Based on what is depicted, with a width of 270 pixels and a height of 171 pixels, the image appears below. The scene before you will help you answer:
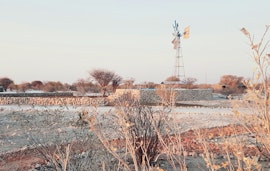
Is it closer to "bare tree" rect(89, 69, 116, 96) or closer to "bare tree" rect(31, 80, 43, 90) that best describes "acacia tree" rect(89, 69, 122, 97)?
"bare tree" rect(89, 69, 116, 96)

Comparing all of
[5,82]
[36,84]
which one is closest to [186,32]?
[36,84]

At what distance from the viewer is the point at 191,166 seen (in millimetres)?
6102

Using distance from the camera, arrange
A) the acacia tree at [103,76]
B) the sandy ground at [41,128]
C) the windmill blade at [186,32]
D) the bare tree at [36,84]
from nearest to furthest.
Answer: the sandy ground at [41,128] < the windmill blade at [186,32] < the acacia tree at [103,76] < the bare tree at [36,84]

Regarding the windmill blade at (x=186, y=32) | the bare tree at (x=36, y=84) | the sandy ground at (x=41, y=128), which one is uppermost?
the windmill blade at (x=186, y=32)

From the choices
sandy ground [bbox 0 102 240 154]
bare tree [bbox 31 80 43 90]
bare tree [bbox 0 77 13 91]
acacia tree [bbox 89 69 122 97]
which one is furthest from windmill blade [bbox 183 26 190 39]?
bare tree [bbox 0 77 13 91]

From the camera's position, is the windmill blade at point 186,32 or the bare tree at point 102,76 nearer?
the windmill blade at point 186,32

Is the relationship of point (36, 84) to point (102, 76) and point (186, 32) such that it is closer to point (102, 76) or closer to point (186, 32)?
point (102, 76)

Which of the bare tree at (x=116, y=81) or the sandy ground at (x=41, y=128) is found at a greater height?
the bare tree at (x=116, y=81)

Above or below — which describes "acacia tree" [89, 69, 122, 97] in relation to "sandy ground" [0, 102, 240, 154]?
above

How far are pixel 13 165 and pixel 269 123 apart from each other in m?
5.13

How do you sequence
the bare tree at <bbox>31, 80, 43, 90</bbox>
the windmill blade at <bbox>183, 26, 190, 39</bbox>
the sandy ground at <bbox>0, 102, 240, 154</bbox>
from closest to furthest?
the sandy ground at <bbox>0, 102, 240, 154</bbox> → the windmill blade at <bbox>183, 26, 190, 39</bbox> → the bare tree at <bbox>31, 80, 43, 90</bbox>

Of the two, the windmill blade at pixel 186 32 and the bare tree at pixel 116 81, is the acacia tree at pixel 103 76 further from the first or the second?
the windmill blade at pixel 186 32

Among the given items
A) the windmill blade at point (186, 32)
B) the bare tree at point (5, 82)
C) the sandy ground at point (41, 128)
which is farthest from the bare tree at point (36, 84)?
the sandy ground at point (41, 128)

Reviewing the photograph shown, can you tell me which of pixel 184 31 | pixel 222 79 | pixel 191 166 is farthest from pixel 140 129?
pixel 222 79
